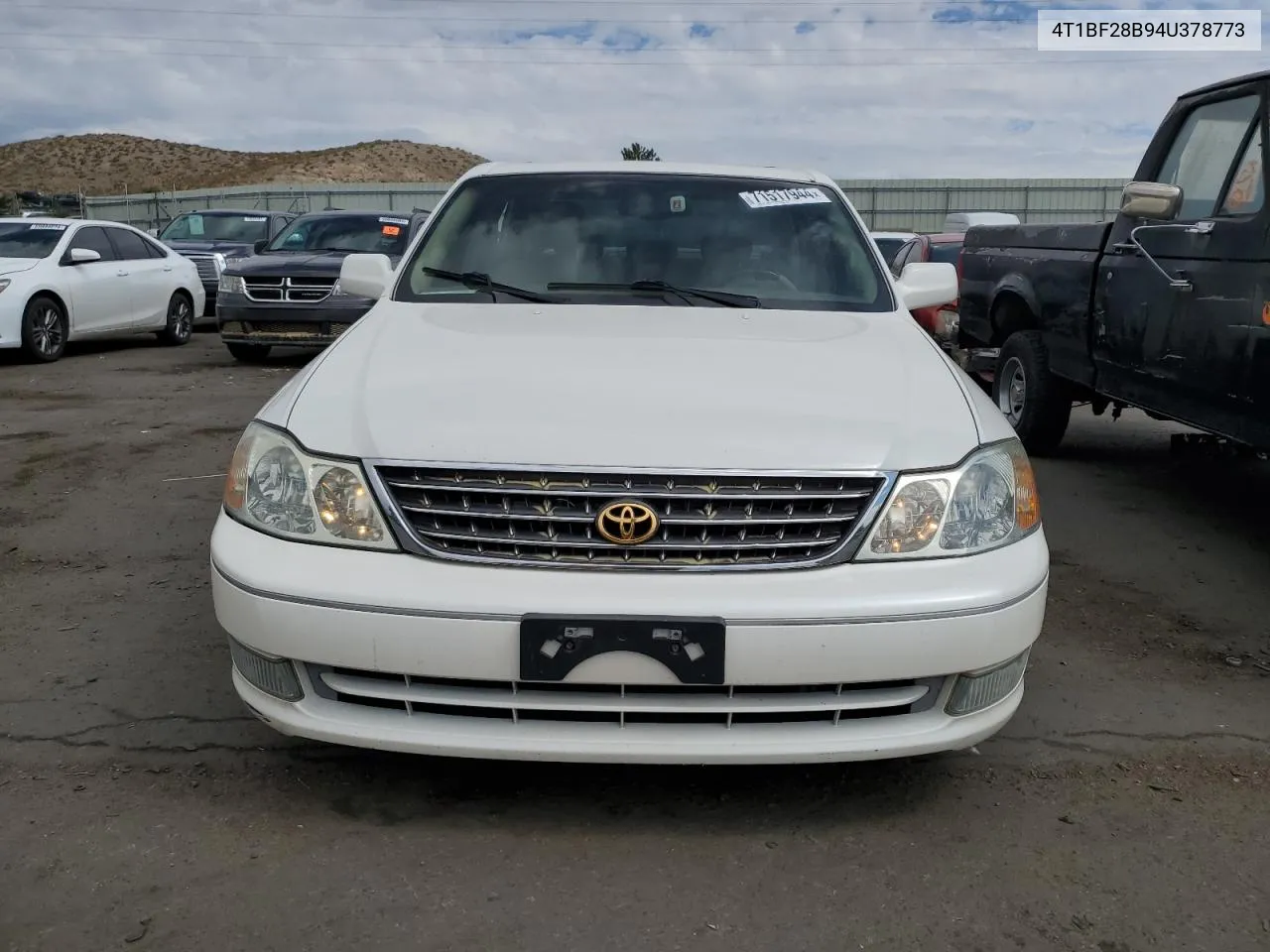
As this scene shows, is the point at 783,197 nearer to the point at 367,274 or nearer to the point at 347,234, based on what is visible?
the point at 367,274

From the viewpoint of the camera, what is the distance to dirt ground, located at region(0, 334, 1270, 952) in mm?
2381

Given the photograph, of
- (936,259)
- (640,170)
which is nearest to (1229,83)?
(640,170)

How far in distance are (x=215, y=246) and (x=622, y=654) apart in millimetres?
16057

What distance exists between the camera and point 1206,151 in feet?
17.2

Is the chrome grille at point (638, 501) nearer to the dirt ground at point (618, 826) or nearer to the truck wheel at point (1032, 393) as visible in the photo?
the dirt ground at point (618, 826)

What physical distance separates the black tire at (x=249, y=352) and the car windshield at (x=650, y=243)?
27.0 ft

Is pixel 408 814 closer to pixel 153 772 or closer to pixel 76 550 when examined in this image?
pixel 153 772

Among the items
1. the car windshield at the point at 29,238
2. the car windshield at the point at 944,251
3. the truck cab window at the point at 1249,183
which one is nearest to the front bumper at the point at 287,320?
the car windshield at the point at 29,238

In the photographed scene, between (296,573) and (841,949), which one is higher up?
(296,573)

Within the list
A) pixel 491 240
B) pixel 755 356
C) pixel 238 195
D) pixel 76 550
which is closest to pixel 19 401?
pixel 76 550

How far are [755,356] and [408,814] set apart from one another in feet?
4.71

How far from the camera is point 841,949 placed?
Answer: 7.57 feet

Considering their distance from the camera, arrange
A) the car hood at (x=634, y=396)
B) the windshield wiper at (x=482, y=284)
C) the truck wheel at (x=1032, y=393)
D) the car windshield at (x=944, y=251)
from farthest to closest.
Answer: the car windshield at (x=944, y=251), the truck wheel at (x=1032, y=393), the windshield wiper at (x=482, y=284), the car hood at (x=634, y=396)

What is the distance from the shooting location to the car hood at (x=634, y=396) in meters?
2.63
